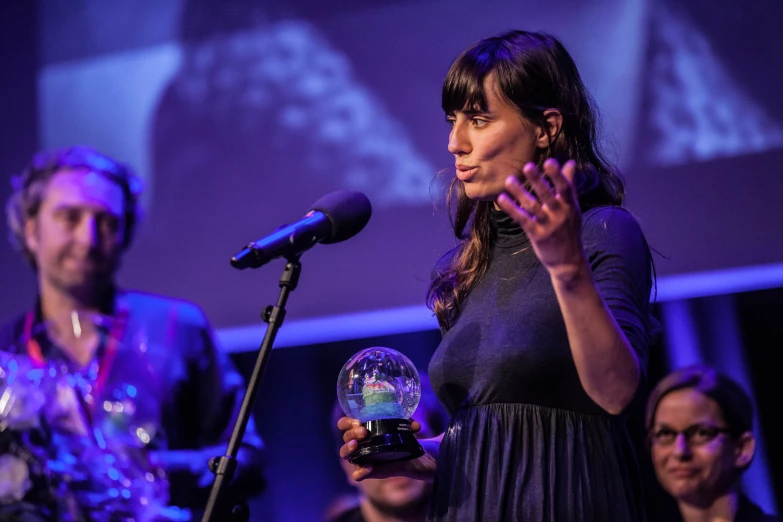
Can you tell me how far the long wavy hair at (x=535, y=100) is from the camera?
161 cm

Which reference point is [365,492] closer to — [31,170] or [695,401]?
[695,401]

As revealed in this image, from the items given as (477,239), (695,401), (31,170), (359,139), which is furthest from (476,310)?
(31,170)

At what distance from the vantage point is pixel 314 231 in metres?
1.60

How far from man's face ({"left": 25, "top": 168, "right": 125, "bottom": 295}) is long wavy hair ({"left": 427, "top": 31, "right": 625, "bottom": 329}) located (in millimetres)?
1888

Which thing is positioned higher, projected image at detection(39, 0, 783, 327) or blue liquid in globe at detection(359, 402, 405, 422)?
projected image at detection(39, 0, 783, 327)

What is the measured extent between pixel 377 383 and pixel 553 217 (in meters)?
0.56

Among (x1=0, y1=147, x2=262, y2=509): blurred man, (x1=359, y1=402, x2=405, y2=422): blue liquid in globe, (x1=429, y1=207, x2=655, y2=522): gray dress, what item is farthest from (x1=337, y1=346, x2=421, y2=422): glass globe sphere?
(x1=0, y1=147, x2=262, y2=509): blurred man

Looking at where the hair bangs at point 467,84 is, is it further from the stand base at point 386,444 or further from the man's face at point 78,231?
the man's face at point 78,231

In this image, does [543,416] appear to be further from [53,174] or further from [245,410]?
[53,174]

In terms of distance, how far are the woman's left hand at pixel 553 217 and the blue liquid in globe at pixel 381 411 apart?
1.59 feet

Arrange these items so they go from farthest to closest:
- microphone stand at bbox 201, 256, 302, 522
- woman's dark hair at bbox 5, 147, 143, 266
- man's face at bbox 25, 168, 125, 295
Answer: woman's dark hair at bbox 5, 147, 143, 266 → man's face at bbox 25, 168, 125, 295 → microphone stand at bbox 201, 256, 302, 522

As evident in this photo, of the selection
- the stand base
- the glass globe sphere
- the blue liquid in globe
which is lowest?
the stand base

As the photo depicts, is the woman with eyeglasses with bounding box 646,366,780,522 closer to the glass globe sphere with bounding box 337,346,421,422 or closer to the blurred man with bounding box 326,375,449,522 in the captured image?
the blurred man with bounding box 326,375,449,522

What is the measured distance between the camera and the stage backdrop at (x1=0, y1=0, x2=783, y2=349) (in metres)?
2.98
